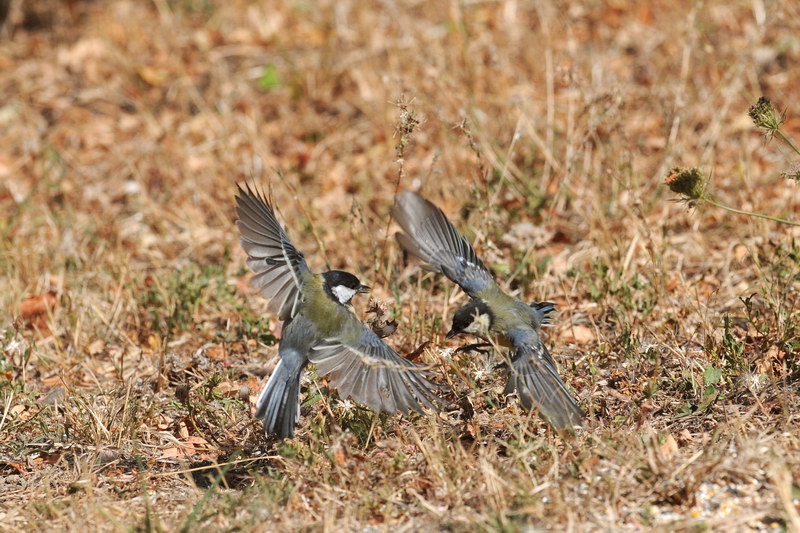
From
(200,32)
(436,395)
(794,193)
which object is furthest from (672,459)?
(200,32)

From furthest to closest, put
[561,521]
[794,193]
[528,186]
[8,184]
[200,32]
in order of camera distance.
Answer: [200,32], [8,184], [528,186], [794,193], [561,521]

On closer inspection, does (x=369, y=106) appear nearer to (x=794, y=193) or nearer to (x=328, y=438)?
(x=794, y=193)

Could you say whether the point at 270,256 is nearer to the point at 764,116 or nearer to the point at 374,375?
the point at 374,375

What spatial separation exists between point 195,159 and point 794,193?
456 centimetres

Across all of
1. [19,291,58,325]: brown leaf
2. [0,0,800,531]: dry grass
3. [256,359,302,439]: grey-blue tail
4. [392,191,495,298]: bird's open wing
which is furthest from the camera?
[19,291,58,325]: brown leaf

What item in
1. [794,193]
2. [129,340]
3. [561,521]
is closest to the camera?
[561,521]

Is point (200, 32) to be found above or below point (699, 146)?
above

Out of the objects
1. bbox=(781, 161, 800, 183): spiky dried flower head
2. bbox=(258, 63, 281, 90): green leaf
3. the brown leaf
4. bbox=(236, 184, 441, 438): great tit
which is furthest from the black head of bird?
bbox=(258, 63, 281, 90): green leaf

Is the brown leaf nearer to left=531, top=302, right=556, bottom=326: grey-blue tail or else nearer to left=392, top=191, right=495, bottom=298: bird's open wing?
left=392, top=191, right=495, bottom=298: bird's open wing

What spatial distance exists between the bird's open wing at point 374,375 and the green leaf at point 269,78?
4587mm

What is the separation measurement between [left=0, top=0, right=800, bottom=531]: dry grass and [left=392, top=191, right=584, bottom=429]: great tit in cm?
15

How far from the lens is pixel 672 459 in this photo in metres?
3.53

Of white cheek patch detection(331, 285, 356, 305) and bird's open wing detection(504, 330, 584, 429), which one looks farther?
white cheek patch detection(331, 285, 356, 305)

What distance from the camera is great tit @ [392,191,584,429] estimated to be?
3.89 m
